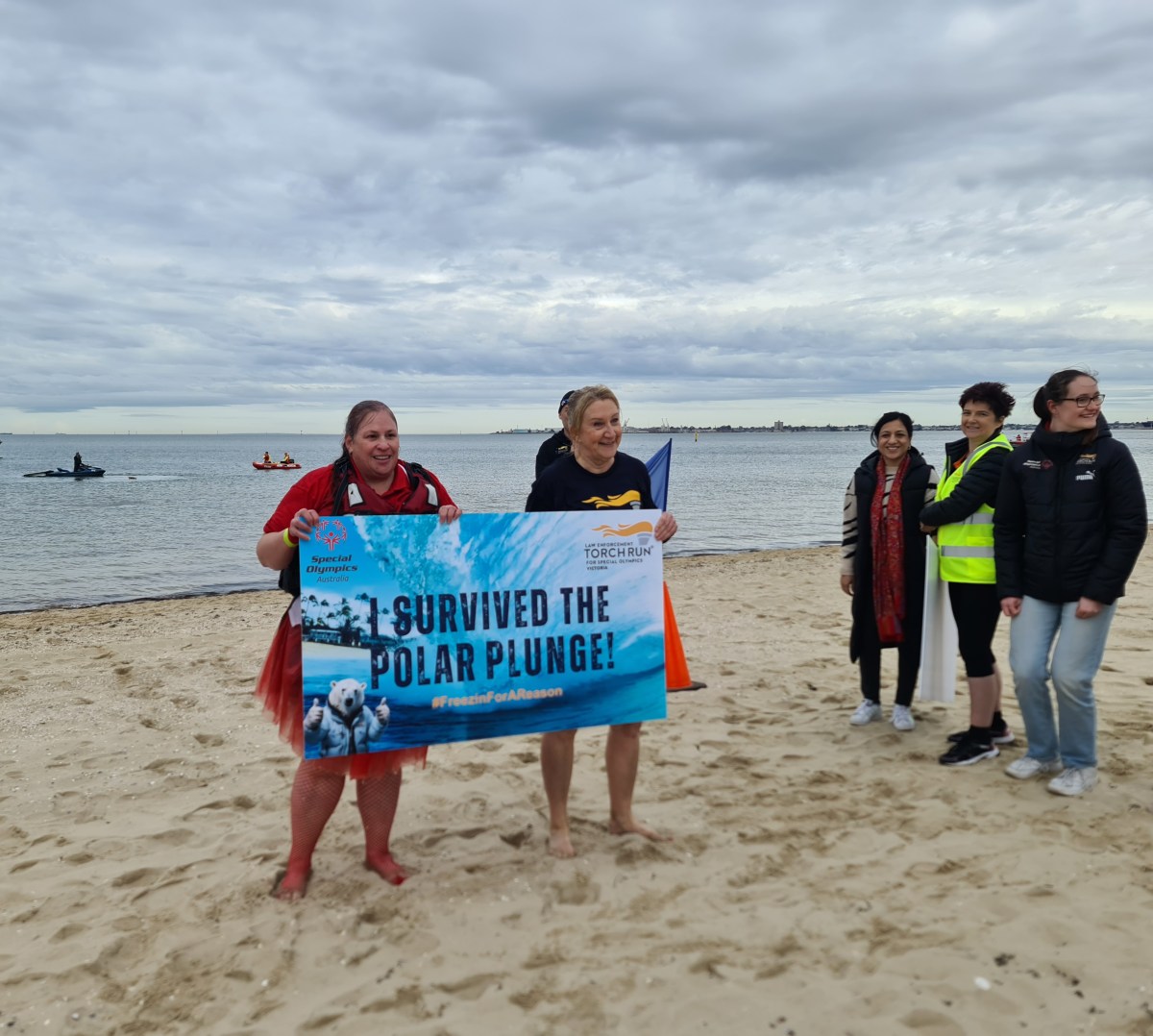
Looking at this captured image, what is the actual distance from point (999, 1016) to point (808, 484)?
152 feet

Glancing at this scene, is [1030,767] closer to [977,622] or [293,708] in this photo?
[977,622]

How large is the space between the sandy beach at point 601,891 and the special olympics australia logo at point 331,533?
4.95ft

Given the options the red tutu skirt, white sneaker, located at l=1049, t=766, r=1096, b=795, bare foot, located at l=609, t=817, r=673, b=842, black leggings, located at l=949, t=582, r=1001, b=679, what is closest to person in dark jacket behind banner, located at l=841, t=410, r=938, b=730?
black leggings, located at l=949, t=582, r=1001, b=679

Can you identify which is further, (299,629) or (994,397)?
(994,397)

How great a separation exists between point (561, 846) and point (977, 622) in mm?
2808

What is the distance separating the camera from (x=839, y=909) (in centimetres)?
329

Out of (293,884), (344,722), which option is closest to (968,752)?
(344,722)

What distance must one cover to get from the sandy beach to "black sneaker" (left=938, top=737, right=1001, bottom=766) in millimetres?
94

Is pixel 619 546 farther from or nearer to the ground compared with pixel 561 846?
farther from the ground

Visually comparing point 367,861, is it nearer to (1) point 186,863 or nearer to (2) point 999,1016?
(1) point 186,863

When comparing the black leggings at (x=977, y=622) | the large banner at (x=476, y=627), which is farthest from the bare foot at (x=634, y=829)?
the black leggings at (x=977, y=622)

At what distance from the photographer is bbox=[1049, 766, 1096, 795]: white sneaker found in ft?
14.0

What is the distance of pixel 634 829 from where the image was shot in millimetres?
3998

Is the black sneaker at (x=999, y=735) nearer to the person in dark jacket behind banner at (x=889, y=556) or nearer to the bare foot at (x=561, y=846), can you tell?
the person in dark jacket behind banner at (x=889, y=556)
